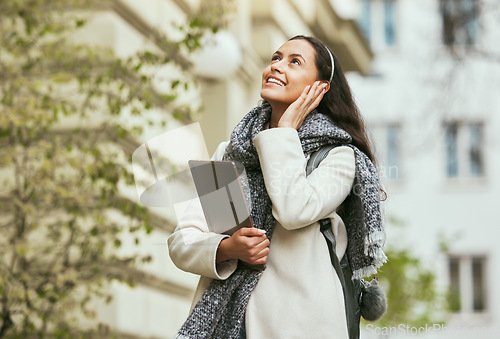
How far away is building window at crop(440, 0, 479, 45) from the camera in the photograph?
8.84 m

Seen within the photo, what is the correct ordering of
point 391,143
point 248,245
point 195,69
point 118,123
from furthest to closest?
point 391,143 → point 195,69 → point 118,123 → point 248,245

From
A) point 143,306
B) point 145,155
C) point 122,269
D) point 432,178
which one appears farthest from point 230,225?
point 432,178

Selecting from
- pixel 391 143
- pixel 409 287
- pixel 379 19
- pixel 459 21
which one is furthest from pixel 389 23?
pixel 459 21

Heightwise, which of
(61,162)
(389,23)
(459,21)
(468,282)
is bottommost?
(468,282)

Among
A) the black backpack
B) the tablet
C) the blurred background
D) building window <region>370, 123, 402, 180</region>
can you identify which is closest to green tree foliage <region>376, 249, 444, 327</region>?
the blurred background

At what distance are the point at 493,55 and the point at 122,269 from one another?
559cm

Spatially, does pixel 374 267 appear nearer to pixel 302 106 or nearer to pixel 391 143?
pixel 302 106

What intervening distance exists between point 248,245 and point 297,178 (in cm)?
21

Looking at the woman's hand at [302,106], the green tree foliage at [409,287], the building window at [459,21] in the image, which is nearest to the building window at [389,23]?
the green tree foliage at [409,287]

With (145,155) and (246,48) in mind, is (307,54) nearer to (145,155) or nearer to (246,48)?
(145,155)

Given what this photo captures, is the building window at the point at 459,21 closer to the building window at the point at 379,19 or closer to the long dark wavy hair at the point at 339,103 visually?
the long dark wavy hair at the point at 339,103

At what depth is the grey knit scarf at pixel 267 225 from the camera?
2213 mm

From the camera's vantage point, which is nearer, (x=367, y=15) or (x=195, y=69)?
(x=195, y=69)

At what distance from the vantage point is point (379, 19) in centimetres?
1723
